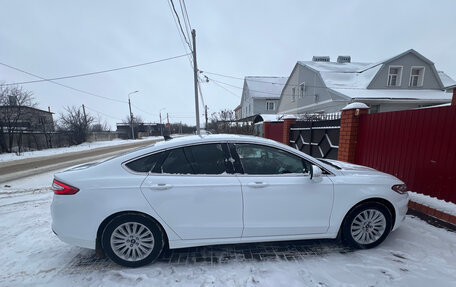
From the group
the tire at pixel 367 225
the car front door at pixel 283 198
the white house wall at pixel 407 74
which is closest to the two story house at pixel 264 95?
the white house wall at pixel 407 74

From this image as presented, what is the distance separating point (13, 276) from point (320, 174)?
12.6 feet

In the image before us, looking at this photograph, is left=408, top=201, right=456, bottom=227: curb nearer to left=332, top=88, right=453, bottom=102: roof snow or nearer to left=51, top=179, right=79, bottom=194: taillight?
left=51, top=179, right=79, bottom=194: taillight

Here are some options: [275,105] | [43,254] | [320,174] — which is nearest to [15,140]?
[43,254]

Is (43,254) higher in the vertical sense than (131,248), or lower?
lower

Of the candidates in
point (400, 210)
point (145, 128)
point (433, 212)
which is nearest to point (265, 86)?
point (433, 212)

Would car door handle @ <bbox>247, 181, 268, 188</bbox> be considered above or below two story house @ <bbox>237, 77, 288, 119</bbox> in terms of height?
below

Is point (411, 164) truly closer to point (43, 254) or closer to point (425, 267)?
point (425, 267)

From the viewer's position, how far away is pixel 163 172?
2205mm

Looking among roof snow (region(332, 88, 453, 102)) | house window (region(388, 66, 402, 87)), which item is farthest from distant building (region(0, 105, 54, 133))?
house window (region(388, 66, 402, 87))

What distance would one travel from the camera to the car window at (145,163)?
7.20ft

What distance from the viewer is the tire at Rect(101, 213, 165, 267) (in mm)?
2128

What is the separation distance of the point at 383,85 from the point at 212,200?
18204 mm

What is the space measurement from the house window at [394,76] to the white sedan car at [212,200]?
1723cm

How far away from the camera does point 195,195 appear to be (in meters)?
2.14
